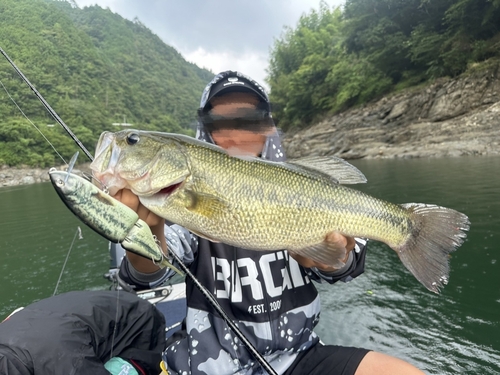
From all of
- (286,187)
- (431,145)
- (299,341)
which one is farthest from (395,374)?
(431,145)

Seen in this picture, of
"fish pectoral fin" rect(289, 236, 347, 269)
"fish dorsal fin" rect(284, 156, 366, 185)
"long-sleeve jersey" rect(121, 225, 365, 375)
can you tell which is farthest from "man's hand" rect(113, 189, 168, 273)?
"fish dorsal fin" rect(284, 156, 366, 185)

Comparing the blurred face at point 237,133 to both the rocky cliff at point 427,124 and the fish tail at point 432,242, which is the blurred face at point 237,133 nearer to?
the fish tail at point 432,242

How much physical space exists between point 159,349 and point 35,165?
47.4 m

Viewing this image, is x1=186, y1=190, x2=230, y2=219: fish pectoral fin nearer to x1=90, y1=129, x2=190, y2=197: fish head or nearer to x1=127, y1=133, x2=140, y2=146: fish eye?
x1=90, y1=129, x2=190, y2=197: fish head

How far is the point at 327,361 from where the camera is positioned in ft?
8.08

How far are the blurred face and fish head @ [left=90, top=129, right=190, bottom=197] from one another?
83 cm

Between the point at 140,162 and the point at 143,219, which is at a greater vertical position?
the point at 140,162

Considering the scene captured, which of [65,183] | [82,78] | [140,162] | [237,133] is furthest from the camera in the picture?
[82,78]

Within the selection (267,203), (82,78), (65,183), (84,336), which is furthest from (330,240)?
(82,78)

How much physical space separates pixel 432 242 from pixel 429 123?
24.6 meters

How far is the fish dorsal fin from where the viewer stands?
233 centimetres

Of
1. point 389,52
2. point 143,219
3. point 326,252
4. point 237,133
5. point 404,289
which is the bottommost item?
point 404,289

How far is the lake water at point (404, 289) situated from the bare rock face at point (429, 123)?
30.1ft

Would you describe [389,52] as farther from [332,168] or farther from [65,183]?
[65,183]
